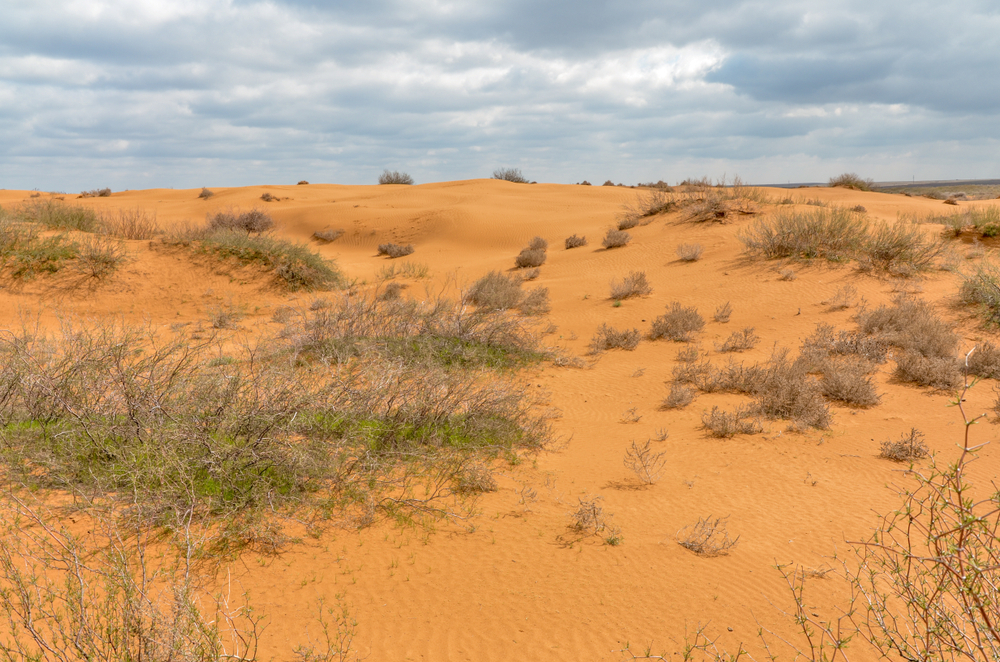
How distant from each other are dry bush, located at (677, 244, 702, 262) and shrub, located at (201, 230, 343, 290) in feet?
31.6

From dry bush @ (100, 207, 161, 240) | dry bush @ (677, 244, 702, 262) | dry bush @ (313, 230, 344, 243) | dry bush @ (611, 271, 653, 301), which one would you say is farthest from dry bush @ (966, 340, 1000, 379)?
dry bush @ (313, 230, 344, 243)

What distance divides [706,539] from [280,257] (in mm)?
13522

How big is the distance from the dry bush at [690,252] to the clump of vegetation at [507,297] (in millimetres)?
4740

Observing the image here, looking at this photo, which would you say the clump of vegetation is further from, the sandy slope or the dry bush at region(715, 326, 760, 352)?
the dry bush at region(715, 326, 760, 352)

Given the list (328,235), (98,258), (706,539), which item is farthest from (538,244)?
(706,539)

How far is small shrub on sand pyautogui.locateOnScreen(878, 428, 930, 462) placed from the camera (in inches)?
238

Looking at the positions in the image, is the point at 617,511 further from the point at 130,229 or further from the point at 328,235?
the point at 328,235

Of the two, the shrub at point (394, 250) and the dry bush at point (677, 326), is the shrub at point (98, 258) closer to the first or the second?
the shrub at point (394, 250)

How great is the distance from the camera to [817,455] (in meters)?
6.37

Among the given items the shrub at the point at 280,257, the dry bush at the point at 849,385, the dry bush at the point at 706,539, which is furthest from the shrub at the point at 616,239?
the dry bush at the point at 706,539

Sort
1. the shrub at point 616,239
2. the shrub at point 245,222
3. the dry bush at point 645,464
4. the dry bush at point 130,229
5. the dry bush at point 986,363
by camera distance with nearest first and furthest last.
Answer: the dry bush at point 645,464 < the dry bush at point 986,363 < the dry bush at point 130,229 < the shrub at point 616,239 < the shrub at point 245,222

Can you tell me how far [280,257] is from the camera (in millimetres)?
15219

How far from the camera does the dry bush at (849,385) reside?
7746 mm

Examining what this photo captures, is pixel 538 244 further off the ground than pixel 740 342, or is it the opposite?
pixel 538 244
